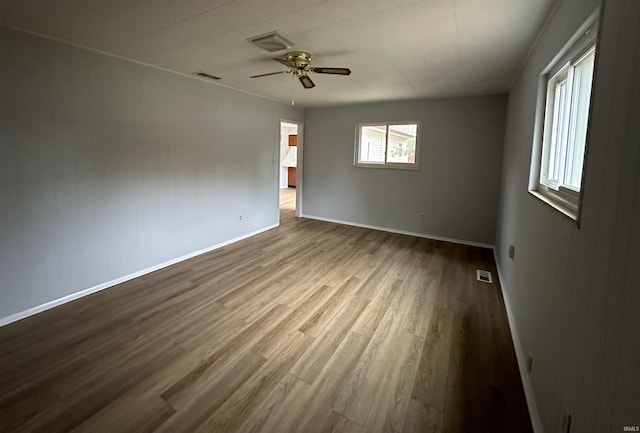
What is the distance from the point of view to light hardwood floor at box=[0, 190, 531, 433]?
5.48ft

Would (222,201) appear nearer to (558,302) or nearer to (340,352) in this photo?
(340,352)

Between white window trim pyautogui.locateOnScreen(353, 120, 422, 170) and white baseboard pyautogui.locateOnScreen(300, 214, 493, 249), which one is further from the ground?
white window trim pyautogui.locateOnScreen(353, 120, 422, 170)

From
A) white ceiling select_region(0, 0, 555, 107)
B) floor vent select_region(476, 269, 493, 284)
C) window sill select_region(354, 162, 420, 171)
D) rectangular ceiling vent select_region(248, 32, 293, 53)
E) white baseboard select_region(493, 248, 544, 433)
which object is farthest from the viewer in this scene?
window sill select_region(354, 162, 420, 171)

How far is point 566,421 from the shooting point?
3.92 ft

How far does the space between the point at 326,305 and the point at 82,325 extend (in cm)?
212

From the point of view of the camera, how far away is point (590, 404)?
0.99 m

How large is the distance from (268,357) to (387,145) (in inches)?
179

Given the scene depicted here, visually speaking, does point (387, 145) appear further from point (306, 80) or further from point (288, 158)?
point (288, 158)

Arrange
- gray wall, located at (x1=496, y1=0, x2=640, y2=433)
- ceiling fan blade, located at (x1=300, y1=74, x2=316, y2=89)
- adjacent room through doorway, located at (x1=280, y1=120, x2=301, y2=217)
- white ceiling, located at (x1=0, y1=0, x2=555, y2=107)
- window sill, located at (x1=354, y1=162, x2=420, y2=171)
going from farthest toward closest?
adjacent room through doorway, located at (x1=280, y1=120, x2=301, y2=217)
window sill, located at (x1=354, y1=162, x2=420, y2=171)
ceiling fan blade, located at (x1=300, y1=74, x2=316, y2=89)
white ceiling, located at (x1=0, y1=0, x2=555, y2=107)
gray wall, located at (x1=496, y1=0, x2=640, y2=433)

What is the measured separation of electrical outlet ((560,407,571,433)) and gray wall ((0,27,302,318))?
3.87 meters

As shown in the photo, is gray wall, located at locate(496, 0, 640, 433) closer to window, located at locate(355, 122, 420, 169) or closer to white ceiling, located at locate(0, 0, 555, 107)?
white ceiling, located at locate(0, 0, 555, 107)

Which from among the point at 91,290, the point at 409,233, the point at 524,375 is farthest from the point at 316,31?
the point at 409,233

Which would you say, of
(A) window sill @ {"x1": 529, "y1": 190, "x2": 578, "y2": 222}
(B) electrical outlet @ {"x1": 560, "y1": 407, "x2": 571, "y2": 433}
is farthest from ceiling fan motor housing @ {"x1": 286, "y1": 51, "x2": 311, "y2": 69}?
(B) electrical outlet @ {"x1": 560, "y1": 407, "x2": 571, "y2": 433}

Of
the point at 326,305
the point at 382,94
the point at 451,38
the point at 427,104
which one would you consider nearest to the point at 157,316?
the point at 326,305
